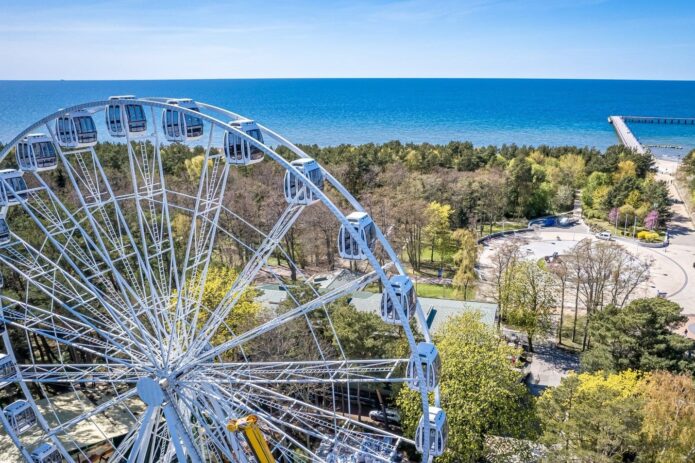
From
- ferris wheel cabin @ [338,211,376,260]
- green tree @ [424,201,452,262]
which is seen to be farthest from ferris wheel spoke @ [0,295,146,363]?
green tree @ [424,201,452,262]

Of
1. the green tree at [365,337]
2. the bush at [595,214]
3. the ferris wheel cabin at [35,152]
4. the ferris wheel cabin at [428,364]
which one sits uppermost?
the ferris wheel cabin at [35,152]

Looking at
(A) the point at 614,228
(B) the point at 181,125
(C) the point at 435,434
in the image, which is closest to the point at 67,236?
(B) the point at 181,125

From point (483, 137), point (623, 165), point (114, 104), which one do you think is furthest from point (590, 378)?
point (483, 137)

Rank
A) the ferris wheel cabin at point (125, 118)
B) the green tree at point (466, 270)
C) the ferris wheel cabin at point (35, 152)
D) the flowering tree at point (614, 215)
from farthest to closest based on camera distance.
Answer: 1. the flowering tree at point (614, 215)
2. the green tree at point (466, 270)
3. the ferris wheel cabin at point (35, 152)
4. the ferris wheel cabin at point (125, 118)

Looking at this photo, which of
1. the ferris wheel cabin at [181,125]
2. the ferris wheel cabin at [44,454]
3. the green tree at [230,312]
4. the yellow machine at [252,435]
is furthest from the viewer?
the green tree at [230,312]

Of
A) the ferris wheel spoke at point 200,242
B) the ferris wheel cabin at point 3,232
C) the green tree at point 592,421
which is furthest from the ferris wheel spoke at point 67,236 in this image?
the green tree at point 592,421

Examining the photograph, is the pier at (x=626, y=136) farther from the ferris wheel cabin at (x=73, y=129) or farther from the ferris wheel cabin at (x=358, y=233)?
the ferris wheel cabin at (x=73, y=129)

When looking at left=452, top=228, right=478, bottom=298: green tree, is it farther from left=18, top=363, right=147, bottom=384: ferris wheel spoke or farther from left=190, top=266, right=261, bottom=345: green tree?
left=18, top=363, right=147, bottom=384: ferris wheel spoke
